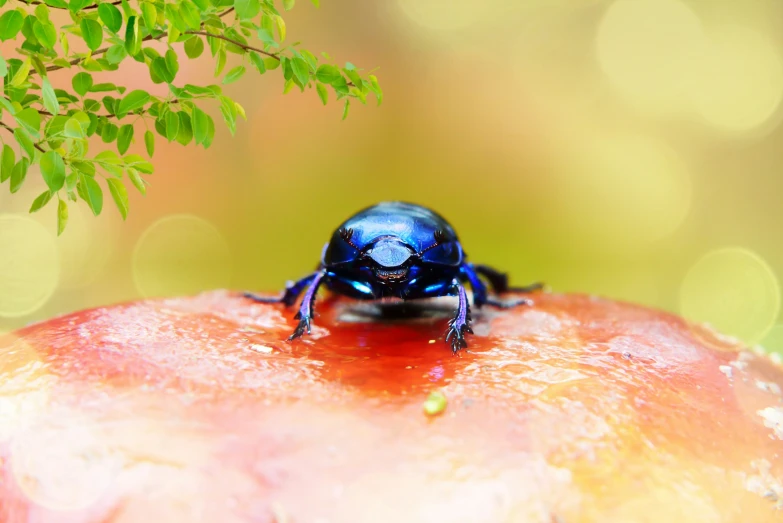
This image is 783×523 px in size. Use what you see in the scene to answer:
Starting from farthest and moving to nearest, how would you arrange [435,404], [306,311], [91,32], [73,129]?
[306,311] → [91,32] → [73,129] → [435,404]

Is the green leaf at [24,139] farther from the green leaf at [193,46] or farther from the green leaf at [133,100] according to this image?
the green leaf at [193,46]

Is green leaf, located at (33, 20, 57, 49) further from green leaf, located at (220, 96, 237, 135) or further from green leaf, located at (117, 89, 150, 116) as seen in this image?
green leaf, located at (220, 96, 237, 135)

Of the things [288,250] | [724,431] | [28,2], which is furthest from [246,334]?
[288,250]

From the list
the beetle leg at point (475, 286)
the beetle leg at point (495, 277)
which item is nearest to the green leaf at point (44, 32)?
the beetle leg at point (475, 286)

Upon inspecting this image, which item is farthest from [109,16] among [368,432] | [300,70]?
[368,432]

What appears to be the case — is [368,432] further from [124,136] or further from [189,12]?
[124,136]

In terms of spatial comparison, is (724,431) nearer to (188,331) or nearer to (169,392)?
(169,392)

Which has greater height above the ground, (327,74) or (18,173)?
(327,74)

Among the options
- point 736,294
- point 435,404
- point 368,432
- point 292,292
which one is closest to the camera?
point 368,432
